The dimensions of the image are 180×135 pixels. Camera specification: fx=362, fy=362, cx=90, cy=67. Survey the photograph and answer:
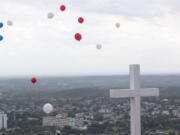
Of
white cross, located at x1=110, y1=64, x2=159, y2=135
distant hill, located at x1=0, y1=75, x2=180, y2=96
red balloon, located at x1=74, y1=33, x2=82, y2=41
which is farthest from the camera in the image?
distant hill, located at x1=0, y1=75, x2=180, y2=96

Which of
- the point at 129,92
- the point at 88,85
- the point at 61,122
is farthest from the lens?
the point at 88,85

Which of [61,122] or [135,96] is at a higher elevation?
[135,96]

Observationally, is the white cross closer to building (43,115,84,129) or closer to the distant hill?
building (43,115,84,129)

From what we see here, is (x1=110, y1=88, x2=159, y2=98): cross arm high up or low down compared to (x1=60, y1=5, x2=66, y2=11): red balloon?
down

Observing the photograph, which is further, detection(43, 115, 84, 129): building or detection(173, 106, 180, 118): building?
detection(173, 106, 180, 118): building

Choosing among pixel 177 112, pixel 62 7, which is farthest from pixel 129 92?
pixel 177 112

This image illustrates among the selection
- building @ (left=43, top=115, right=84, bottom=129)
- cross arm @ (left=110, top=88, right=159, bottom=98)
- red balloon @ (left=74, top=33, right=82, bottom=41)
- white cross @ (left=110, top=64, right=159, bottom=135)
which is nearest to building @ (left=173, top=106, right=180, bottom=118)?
building @ (left=43, top=115, right=84, bottom=129)

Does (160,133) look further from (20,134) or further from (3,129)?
(3,129)

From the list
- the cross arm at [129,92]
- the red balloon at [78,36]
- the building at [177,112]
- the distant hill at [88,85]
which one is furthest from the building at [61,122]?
A: the distant hill at [88,85]

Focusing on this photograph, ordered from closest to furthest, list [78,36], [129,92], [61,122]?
[78,36]
[129,92]
[61,122]

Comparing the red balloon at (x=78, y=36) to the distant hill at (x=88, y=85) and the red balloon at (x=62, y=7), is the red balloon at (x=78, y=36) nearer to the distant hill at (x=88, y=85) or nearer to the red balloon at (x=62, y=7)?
the red balloon at (x=62, y=7)

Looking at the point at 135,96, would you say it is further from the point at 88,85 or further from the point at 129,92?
the point at 88,85
